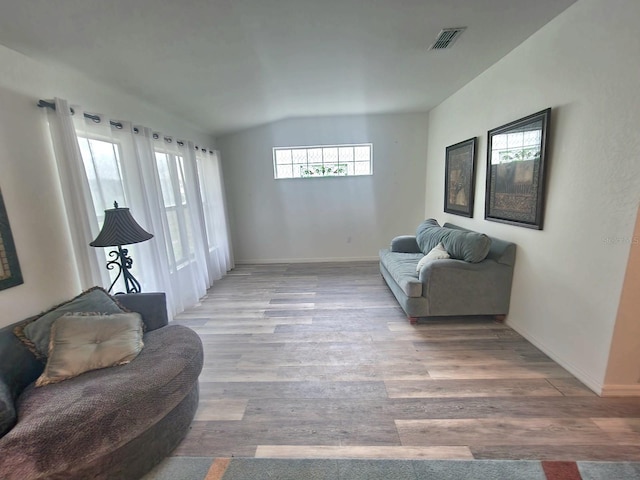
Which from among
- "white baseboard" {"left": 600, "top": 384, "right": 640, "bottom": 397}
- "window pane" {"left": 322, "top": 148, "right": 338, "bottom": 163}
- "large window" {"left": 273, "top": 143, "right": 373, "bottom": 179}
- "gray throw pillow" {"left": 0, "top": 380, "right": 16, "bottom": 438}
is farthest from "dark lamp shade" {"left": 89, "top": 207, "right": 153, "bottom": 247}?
"window pane" {"left": 322, "top": 148, "right": 338, "bottom": 163}

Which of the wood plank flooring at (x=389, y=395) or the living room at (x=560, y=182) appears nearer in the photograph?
the wood plank flooring at (x=389, y=395)

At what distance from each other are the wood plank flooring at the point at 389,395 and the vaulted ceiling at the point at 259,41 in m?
2.48

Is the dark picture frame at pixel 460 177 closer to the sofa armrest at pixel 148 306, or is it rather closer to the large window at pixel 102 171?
the sofa armrest at pixel 148 306

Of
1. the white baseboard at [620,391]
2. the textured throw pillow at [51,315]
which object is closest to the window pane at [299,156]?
the textured throw pillow at [51,315]

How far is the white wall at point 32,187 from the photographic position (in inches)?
69.1

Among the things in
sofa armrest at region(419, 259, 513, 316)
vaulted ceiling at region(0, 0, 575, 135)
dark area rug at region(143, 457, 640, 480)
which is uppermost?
vaulted ceiling at region(0, 0, 575, 135)

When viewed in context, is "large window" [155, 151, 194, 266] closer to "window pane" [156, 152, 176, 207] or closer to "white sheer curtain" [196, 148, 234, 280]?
"window pane" [156, 152, 176, 207]

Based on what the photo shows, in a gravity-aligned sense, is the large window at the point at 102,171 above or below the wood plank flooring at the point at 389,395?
above

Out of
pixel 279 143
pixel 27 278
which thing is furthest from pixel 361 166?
pixel 27 278

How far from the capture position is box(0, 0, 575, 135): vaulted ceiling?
1660 mm

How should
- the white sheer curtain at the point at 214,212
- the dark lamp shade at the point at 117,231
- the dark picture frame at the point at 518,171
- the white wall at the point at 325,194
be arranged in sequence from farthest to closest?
the white wall at the point at 325,194 < the white sheer curtain at the point at 214,212 < the dark picture frame at the point at 518,171 < the dark lamp shade at the point at 117,231

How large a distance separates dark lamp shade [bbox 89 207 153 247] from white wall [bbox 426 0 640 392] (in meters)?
3.22

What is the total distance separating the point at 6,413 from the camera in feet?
3.94

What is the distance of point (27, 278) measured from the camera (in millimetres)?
1844
